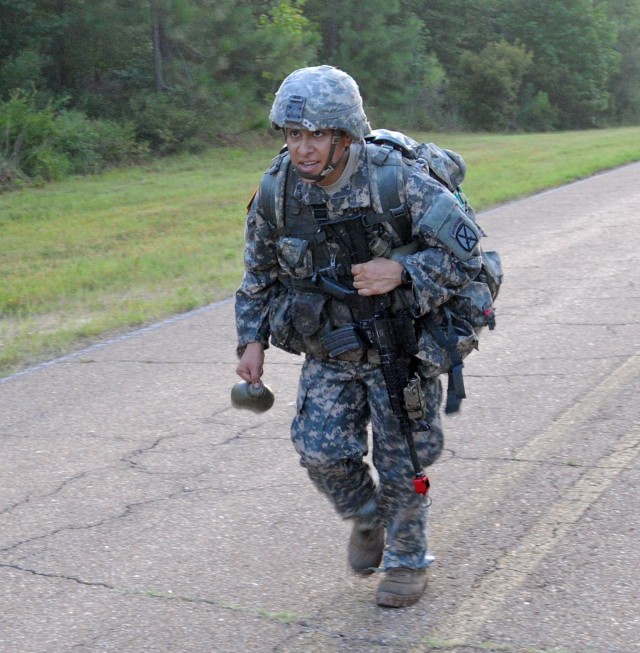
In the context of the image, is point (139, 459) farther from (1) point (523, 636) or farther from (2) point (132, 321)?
(2) point (132, 321)

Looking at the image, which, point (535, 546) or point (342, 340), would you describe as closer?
point (342, 340)

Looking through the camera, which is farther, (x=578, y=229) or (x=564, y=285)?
(x=578, y=229)

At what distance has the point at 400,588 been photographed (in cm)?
368

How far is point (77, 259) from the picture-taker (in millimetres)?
11867

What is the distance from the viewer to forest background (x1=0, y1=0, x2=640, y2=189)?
23302 mm

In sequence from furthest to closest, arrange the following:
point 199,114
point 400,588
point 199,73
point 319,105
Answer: point 199,73 < point 199,114 < point 400,588 < point 319,105

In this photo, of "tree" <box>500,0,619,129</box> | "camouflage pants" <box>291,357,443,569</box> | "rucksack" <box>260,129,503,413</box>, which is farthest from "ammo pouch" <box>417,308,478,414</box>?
"tree" <box>500,0,619,129</box>

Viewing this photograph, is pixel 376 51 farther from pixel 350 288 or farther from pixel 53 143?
pixel 350 288

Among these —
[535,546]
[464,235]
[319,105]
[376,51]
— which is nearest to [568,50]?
[376,51]

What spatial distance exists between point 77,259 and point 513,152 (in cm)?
1526

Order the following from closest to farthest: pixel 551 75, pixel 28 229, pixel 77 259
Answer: pixel 77 259 < pixel 28 229 < pixel 551 75

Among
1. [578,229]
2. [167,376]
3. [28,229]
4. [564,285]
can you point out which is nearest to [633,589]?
[167,376]

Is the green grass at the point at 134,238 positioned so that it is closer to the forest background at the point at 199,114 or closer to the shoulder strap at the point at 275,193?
the forest background at the point at 199,114

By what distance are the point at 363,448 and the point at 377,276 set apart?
2.04 ft
